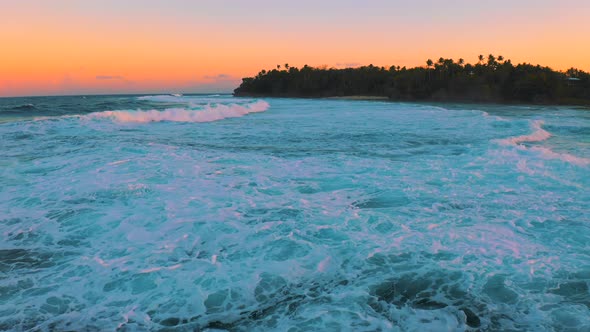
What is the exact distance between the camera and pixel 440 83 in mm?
81125

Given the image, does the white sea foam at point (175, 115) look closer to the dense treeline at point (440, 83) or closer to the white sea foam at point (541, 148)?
the white sea foam at point (541, 148)

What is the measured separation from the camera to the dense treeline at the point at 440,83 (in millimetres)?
61750

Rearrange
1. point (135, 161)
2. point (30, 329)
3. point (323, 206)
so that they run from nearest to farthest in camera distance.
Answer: point (30, 329) → point (323, 206) → point (135, 161)

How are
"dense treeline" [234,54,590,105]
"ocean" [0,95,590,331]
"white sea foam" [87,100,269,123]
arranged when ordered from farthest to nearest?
"dense treeline" [234,54,590,105] < "white sea foam" [87,100,269,123] < "ocean" [0,95,590,331]

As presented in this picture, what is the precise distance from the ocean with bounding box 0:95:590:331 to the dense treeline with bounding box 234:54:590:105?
199 ft

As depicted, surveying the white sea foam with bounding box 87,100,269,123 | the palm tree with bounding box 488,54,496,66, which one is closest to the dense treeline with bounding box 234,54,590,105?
the palm tree with bounding box 488,54,496,66

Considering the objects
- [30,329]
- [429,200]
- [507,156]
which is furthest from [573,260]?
[507,156]

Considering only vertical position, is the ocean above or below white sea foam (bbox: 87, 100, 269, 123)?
below

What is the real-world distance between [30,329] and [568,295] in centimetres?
460

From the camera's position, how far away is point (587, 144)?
13.5m

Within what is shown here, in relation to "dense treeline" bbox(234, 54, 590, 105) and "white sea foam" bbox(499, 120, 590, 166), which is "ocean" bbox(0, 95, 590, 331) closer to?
"white sea foam" bbox(499, 120, 590, 166)

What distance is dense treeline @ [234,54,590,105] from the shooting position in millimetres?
61750

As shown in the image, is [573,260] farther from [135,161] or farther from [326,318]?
[135,161]

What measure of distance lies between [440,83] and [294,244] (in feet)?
272
